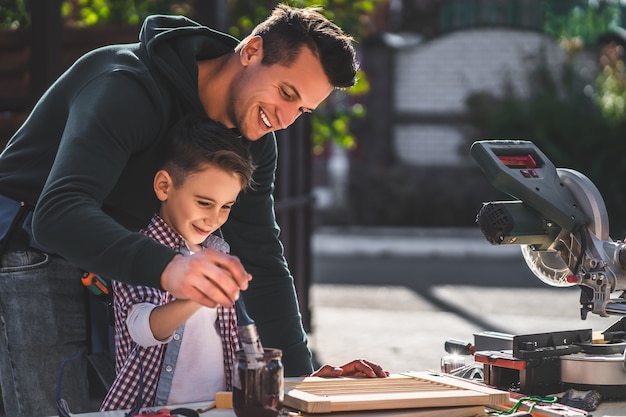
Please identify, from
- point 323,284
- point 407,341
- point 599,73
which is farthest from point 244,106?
point 599,73

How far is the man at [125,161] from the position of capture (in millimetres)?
2291

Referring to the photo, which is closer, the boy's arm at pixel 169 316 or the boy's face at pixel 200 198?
the boy's arm at pixel 169 316

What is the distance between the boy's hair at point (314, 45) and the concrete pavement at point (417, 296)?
4.16 meters

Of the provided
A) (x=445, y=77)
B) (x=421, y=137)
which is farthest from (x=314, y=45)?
(x=445, y=77)

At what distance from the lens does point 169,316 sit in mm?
2393

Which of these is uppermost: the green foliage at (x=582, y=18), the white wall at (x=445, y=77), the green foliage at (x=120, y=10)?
the green foliage at (x=582, y=18)

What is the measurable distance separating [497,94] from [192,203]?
48.7 ft

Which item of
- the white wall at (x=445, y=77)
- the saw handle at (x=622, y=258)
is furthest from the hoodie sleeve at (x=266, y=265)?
the white wall at (x=445, y=77)

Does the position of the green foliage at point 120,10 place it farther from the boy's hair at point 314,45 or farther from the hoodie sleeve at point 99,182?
the hoodie sleeve at point 99,182

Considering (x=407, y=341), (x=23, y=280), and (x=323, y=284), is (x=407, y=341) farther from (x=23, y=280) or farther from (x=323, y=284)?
(x=23, y=280)

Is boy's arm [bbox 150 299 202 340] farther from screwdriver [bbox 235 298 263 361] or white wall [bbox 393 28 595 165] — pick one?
white wall [bbox 393 28 595 165]

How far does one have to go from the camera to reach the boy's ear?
2.71m

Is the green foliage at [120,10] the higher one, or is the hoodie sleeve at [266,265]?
the green foliage at [120,10]

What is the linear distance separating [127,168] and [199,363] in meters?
0.52
